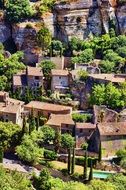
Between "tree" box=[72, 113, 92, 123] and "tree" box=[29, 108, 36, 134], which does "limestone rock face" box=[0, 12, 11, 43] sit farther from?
"tree" box=[72, 113, 92, 123]

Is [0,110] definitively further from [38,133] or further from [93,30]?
[93,30]

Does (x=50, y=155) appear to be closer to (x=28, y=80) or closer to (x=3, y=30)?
(x=28, y=80)

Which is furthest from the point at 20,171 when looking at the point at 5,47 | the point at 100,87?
the point at 5,47

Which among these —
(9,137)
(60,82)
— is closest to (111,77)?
(60,82)

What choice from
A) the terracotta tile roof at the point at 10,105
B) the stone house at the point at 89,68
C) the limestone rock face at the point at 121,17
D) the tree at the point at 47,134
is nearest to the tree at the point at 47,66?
the stone house at the point at 89,68

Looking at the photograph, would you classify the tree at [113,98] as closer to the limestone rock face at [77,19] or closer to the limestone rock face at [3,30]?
the limestone rock face at [77,19]

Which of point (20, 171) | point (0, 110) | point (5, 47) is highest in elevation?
point (5, 47)
